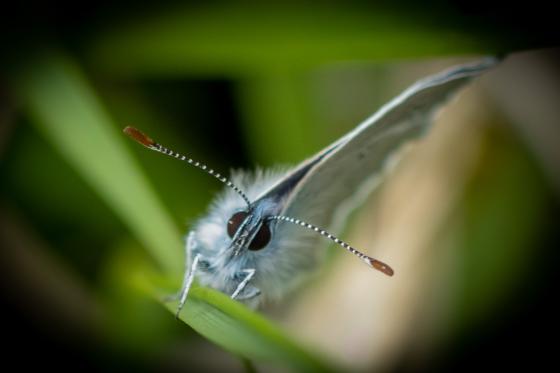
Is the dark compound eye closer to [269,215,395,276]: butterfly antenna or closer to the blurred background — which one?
[269,215,395,276]: butterfly antenna

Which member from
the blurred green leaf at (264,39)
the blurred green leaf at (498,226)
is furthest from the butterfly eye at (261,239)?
the blurred green leaf at (498,226)

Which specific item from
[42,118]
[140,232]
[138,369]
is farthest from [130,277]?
[42,118]

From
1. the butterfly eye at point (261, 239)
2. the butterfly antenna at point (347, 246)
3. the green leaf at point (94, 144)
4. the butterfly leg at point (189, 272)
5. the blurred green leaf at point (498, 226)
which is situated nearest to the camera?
the butterfly leg at point (189, 272)

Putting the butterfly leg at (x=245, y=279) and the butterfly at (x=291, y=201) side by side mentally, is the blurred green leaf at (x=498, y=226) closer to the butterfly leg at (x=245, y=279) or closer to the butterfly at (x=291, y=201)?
the butterfly at (x=291, y=201)

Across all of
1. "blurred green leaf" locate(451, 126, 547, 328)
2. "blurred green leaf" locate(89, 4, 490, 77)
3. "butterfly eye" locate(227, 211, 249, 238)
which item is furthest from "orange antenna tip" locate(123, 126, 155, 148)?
"blurred green leaf" locate(451, 126, 547, 328)

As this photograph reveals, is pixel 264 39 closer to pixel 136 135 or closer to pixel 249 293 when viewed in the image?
pixel 136 135

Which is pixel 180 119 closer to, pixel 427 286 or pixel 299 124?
pixel 299 124

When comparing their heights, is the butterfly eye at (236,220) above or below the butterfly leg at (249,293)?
above
